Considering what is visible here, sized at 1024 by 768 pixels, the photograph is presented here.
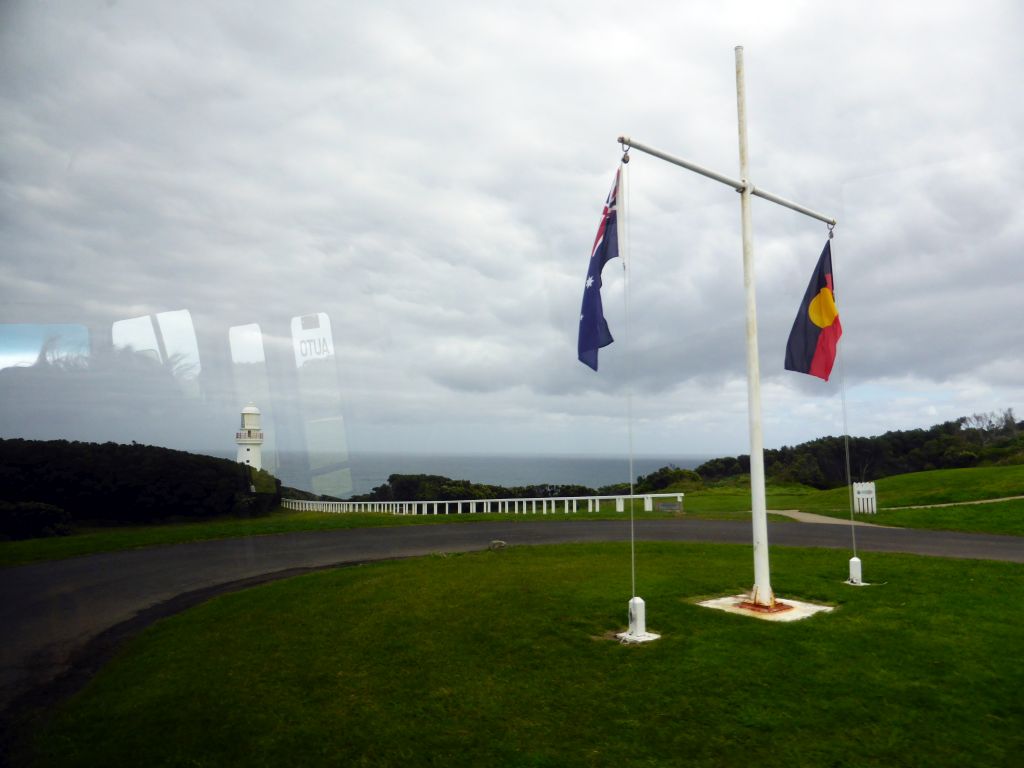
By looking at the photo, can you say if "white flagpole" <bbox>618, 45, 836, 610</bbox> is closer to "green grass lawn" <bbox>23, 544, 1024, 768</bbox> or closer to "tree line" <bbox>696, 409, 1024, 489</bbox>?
"green grass lawn" <bbox>23, 544, 1024, 768</bbox>

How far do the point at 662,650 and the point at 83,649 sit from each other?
18.9 ft

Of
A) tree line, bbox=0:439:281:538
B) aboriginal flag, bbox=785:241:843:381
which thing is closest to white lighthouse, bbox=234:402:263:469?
tree line, bbox=0:439:281:538

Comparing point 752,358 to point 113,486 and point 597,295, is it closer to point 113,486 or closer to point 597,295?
point 597,295

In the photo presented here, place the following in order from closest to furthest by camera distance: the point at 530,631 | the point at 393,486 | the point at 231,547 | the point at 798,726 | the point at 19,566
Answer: the point at 798,726, the point at 530,631, the point at 19,566, the point at 231,547, the point at 393,486

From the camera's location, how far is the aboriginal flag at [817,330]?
844cm

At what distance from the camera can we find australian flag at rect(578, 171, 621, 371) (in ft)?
23.8

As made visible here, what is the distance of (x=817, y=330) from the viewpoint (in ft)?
27.9

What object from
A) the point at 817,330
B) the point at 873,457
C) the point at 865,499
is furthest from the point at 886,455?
the point at 817,330

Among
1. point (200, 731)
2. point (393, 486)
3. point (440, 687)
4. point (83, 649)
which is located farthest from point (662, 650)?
point (393, 486)

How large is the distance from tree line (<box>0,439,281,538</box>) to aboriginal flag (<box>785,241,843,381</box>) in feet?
31.2

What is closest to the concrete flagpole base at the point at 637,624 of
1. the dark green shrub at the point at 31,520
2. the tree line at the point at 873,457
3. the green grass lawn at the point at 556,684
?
the green grass lawn at the point at 556,684

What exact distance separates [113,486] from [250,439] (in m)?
2.59

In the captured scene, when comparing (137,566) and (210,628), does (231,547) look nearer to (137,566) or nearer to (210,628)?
(137,566)

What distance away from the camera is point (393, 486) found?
26531mm
